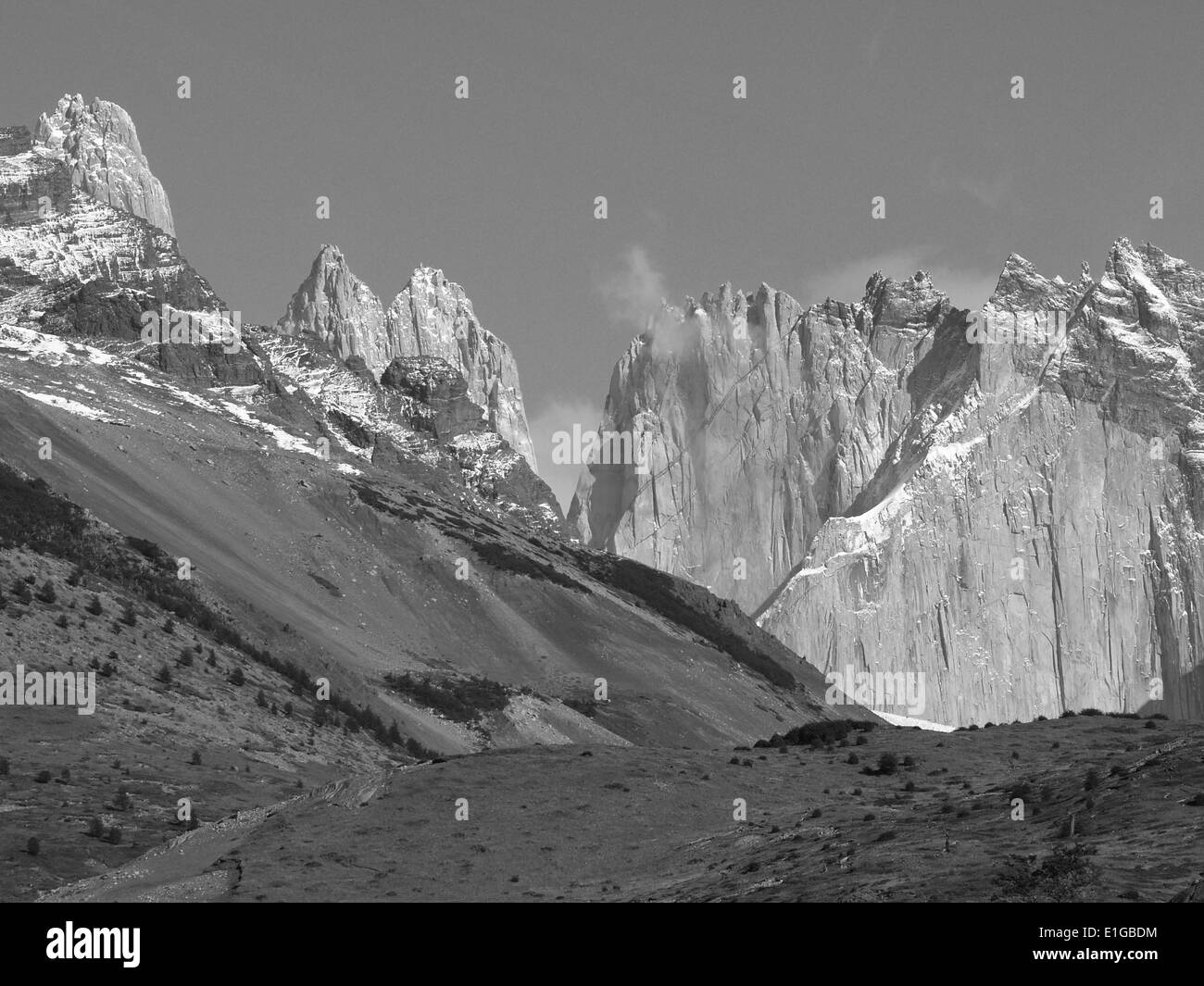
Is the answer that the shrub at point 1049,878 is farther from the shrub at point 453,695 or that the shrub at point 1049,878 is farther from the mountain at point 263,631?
the shrub at point 453,695

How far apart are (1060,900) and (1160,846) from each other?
4469mm

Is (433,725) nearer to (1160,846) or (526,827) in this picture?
(526,827)

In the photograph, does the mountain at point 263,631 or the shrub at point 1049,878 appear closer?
the shrub at point 1049,878

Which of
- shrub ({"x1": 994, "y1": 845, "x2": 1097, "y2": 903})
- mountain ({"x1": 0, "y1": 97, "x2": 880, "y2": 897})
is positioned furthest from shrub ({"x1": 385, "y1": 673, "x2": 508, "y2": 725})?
shrub ({"x1": 994, "y1": 845, "x2": 1097, "y2": 903})

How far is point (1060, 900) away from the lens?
2931cm

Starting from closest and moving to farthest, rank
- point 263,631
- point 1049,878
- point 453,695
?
point 1049,878, point 263,631, point 453,695

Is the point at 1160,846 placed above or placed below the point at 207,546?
below

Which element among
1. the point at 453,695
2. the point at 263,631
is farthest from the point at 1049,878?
the point at 453,695

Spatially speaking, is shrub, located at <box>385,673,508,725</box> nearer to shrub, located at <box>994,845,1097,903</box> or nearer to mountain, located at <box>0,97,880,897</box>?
mountain, located at <box>0,97,880,897</box>

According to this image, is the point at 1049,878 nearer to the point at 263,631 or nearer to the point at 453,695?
the point at 263,631

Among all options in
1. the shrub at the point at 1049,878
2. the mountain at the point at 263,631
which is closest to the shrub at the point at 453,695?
the mountain at the point at 263,631
